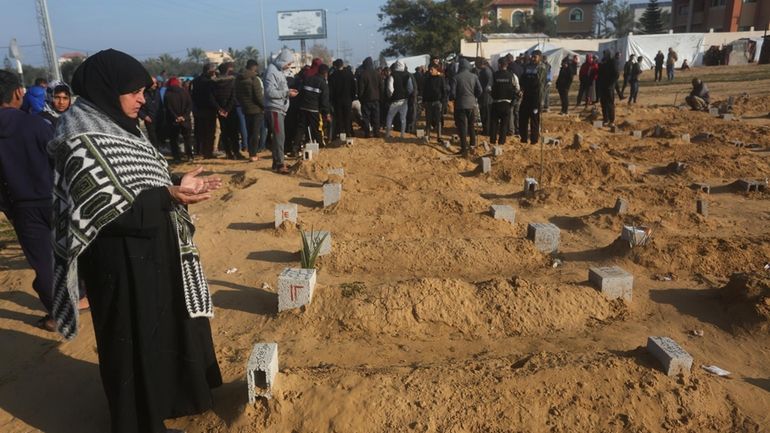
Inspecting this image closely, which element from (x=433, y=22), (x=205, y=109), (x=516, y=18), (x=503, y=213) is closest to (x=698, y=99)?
(x=503, y=213)

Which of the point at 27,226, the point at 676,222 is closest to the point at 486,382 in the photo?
the point at 27,226

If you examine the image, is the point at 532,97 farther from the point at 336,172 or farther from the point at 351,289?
the point at 351,289

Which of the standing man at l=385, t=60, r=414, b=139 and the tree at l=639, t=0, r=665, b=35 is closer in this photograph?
the standing man at l=385, t=60, r=414, b=139

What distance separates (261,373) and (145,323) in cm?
62

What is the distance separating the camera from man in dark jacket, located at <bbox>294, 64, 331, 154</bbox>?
29.4 ft

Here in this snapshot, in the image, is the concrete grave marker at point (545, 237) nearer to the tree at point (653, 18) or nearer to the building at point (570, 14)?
the tree at point (653, 18)

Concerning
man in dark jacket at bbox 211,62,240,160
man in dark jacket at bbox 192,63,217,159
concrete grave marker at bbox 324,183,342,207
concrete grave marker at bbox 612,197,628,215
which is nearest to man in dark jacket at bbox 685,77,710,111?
concrete grave marker at bbox 612,197,628,215

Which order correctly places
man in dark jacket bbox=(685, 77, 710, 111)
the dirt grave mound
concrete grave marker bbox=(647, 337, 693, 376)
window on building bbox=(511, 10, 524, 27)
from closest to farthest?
concrete grave marker bbox=(647, 337, 693, 376), the dirt grave mound, man in dark jacket bbox=(685, 77, 710, 111), window on building bbox=(511, 10, 524, 27)

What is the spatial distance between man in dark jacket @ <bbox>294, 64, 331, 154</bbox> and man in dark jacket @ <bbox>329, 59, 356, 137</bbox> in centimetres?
68

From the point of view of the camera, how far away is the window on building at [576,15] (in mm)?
62306

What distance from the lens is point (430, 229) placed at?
20.0 ft

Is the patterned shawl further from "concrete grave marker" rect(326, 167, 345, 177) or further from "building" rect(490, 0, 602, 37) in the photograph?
"building" rect(490, 0, 602, 37)

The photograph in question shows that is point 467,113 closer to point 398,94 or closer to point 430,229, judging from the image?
point 398,94

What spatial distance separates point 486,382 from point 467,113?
25.2 ft
